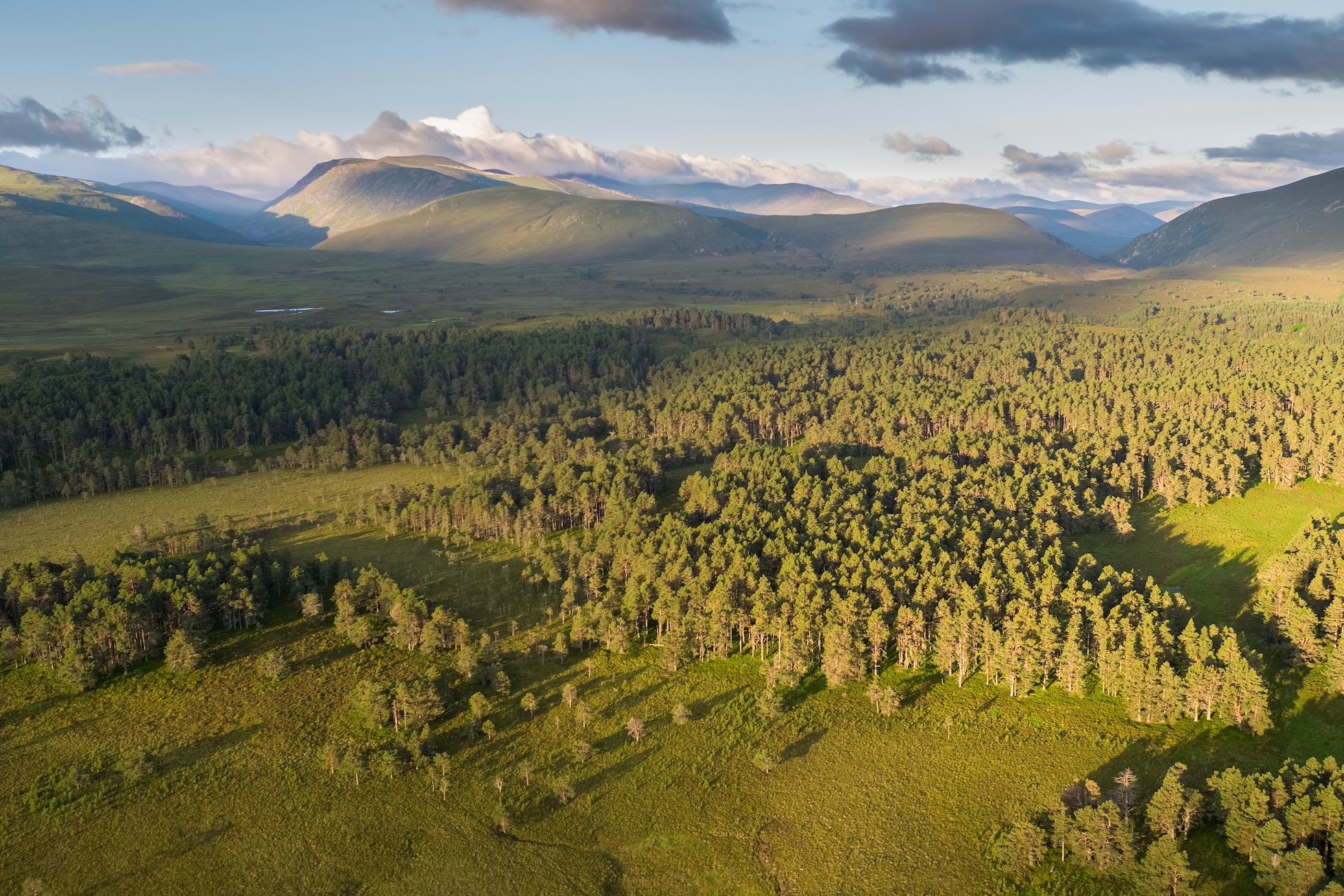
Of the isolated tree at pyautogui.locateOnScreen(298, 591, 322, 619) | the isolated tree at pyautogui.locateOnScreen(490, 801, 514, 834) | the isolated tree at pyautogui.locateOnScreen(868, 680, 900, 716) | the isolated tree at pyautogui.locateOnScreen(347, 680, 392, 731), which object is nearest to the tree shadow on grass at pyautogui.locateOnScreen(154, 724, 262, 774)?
the isolated tree at pyautogui.locateOnScreen(347, 680, 392, 731)

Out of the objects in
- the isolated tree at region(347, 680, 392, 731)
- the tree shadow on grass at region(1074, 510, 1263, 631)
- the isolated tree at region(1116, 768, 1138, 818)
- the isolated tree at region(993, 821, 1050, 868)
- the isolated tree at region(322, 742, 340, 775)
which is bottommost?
the isolated tree at region(322, 742, 340, 775)

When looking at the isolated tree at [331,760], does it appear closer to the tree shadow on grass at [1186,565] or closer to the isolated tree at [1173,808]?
Result: the isolated tree at [1173,808]

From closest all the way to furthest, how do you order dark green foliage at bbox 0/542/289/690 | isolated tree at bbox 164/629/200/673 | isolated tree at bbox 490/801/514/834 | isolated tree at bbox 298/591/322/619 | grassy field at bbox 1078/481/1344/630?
isolated tree at bbox 490/801/514/834
dark green foliage at bbox 0/542/289/690
isolated tree at bbox 164/629/200/673
isolated tree at bbox 298/591/322/619
grassy field at bbox 1078/481/1344/630

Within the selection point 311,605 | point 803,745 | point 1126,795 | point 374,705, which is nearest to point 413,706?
point 374,705

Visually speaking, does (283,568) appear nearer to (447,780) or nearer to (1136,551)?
Result: (447,780)

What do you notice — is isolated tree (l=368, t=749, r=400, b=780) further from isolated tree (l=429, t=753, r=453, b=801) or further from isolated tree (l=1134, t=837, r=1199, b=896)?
isolated tree (l=1134, t=837, r=1199, b=896)

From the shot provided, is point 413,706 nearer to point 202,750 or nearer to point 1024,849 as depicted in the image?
point 202,750
